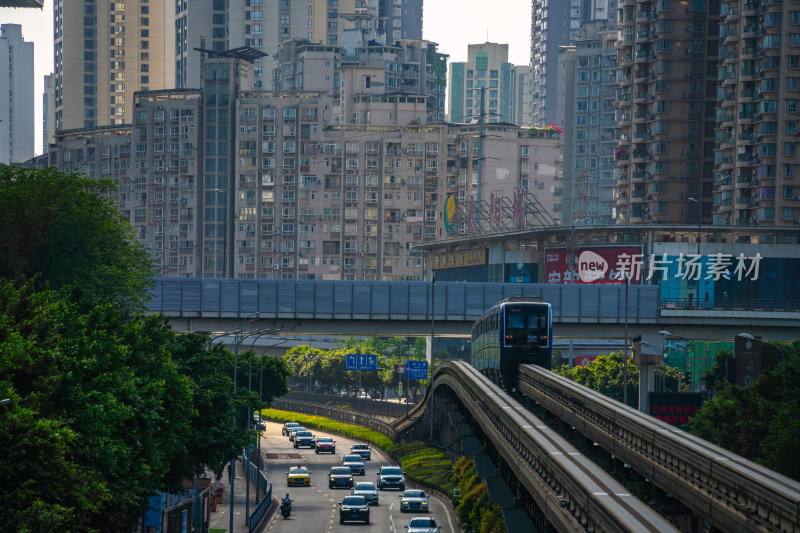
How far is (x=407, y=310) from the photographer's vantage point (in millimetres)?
93188

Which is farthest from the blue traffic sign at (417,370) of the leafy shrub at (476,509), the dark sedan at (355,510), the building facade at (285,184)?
the building facade at (285,184)

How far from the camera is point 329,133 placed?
192 metres

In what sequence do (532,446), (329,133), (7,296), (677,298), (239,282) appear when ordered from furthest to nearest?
1. (329,133)
2. (677,298)
3. (239,282)
4. (7,296)
5. (532,446)

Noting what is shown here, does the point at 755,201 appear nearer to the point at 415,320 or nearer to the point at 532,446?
the point at 415,320

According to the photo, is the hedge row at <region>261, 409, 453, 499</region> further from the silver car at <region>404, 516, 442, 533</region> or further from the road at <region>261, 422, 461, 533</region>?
the silver car at <region>404, 516, 442, 533</region>

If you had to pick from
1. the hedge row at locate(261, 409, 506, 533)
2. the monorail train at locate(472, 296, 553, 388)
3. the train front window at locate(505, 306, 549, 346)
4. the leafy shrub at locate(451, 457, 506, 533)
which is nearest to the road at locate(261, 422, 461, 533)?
the hedge row at locate(261, 409, 506, 533)

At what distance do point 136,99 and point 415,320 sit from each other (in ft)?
372

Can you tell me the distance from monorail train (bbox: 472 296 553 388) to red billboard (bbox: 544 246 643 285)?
181ft

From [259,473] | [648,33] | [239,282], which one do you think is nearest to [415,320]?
[239,282]

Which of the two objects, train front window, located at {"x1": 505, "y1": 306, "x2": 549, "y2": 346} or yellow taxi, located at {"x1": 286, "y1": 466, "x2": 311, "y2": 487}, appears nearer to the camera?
train front window, located at {"x1": 505, "y1": 306, "x2": 549, "y2": 346}

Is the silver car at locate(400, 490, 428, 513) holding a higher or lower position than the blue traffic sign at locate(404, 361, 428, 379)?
lower

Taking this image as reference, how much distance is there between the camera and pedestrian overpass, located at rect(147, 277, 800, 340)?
8988 centimetres

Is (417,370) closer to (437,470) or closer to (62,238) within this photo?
(437,470)

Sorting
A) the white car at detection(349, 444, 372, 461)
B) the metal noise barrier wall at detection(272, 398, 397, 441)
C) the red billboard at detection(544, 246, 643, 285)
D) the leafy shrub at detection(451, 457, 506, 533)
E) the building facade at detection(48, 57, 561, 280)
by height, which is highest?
the building facade at detection(48, 57, 561, 280)
